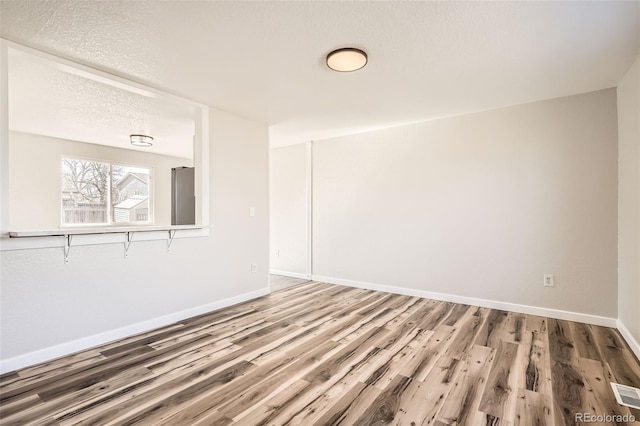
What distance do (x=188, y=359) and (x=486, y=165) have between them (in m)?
3.66

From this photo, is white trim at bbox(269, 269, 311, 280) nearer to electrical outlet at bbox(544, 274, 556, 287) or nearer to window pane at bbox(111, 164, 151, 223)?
window pane at bbox(111, 164, 151, 223)

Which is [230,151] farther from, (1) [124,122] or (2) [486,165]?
(2) [486,165]

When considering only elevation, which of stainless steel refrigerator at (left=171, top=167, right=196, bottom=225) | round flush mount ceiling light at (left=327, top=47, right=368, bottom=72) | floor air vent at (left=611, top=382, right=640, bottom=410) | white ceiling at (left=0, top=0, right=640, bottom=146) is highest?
white ceiling at (left=0, top=0, right=640, bottom=146)

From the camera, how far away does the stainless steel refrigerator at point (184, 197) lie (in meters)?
3.71

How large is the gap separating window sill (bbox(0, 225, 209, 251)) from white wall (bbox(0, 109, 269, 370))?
53 millimetres

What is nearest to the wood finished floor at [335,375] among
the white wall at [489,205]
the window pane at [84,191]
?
the white wall at [489,205]

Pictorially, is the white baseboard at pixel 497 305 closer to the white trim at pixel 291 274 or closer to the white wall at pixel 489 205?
the white wall at pixel 489 205

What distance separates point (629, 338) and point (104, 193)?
24.4ft

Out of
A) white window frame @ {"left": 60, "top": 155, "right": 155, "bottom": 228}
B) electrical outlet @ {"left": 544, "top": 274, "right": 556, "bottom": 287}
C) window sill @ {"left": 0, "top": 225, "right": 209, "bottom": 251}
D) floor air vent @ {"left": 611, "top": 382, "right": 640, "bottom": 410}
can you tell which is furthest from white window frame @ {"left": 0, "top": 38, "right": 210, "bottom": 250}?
electrical outlet @ {"left": 544, "top": 274, "right": 556, "bottom": 287}

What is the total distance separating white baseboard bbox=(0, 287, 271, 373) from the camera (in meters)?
2.15

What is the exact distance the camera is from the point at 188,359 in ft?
7.50

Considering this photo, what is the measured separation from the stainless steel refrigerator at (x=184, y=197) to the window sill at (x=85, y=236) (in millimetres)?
540

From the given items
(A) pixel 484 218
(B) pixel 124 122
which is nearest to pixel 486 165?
(A) pixel 484 218

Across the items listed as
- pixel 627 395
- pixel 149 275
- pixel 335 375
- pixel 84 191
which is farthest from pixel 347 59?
pixel 84 191
